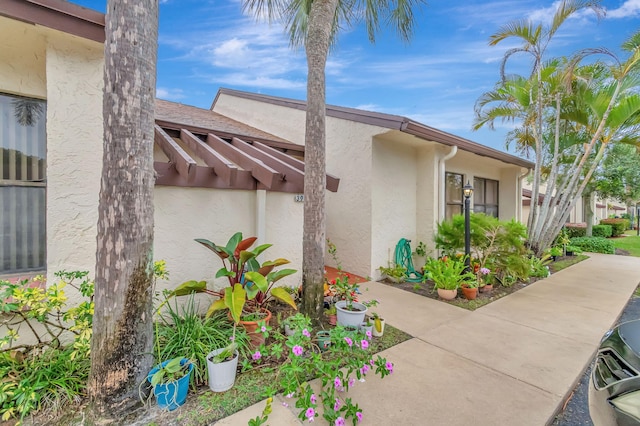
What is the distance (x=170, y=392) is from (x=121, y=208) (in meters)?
1.57

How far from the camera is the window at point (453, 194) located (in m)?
8.94

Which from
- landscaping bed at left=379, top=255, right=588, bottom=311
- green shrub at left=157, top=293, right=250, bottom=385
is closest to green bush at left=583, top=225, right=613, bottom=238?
landscaping bed at left=379, top=255, right=588, bottom=311

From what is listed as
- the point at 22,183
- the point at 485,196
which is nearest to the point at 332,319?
the point at 22,183

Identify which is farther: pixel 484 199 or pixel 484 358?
pixel 484 199

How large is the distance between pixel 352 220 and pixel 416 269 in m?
2.49

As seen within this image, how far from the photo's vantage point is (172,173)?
3951 mm

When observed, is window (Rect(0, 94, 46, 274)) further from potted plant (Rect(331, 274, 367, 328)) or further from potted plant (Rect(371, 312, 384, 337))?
potted plant (Rect(371, 312, 384, 337))

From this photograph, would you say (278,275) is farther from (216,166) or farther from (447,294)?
(447,294)

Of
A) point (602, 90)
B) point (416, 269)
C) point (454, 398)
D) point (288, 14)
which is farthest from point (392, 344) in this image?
point (602, 90)

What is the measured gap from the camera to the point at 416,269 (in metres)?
7.91

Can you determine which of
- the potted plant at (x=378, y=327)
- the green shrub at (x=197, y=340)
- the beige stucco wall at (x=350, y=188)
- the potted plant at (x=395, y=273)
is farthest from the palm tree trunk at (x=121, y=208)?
the potted plant at (x=395, y=273)

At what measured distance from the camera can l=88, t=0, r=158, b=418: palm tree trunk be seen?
2.20 m

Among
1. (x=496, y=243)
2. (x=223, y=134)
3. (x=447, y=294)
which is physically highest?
(x=223, y=134)

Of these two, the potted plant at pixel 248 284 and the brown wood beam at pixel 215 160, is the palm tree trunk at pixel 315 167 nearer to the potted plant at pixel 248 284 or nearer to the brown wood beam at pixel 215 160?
the potted plant at pixel 248 284
